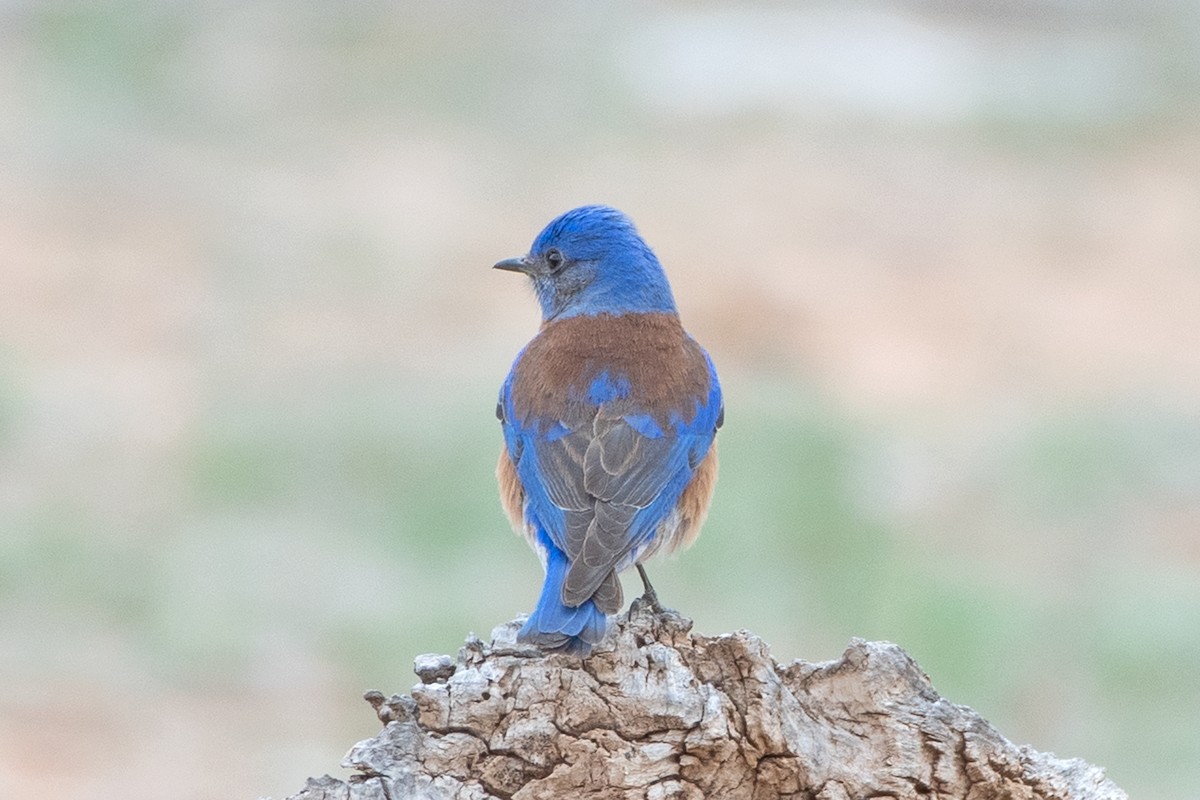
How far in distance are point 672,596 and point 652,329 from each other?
3.49m

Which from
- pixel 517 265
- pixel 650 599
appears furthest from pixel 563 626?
pixel 517 265

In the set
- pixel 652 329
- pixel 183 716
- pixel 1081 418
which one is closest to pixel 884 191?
pixel 1081 418

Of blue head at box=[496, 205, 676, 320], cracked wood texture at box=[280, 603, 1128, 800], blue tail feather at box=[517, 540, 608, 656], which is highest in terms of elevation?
blue head at box=[496, 205, 676, 320]

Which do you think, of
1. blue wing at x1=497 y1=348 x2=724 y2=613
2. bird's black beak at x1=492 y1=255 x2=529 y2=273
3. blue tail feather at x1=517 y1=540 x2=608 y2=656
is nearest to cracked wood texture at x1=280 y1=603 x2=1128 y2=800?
blue tail feather at x1=517 y1=540 x2=608 y2=656

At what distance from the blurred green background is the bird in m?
3.03

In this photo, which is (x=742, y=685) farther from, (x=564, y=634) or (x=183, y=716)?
(x=183, y=716)

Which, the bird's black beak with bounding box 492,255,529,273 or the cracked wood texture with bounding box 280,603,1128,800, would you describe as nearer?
the cracked wood texture with bounding box 280,603,1128,800

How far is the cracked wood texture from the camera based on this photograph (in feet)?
14.3

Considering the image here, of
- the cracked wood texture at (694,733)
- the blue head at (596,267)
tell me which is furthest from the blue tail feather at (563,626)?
the blue head at (596,267)

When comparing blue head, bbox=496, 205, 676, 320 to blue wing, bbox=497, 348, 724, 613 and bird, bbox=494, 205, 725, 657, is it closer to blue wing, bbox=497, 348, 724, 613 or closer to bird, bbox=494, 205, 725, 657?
bird, bbox=494, 205, 725, 657

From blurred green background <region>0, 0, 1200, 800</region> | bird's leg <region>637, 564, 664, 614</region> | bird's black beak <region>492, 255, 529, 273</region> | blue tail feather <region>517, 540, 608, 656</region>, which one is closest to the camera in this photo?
blue tail feather <region>517, 540, 608, 656</region>

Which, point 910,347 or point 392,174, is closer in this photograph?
point 910,347

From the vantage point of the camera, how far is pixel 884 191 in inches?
764

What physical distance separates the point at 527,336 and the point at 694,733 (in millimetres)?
10343
